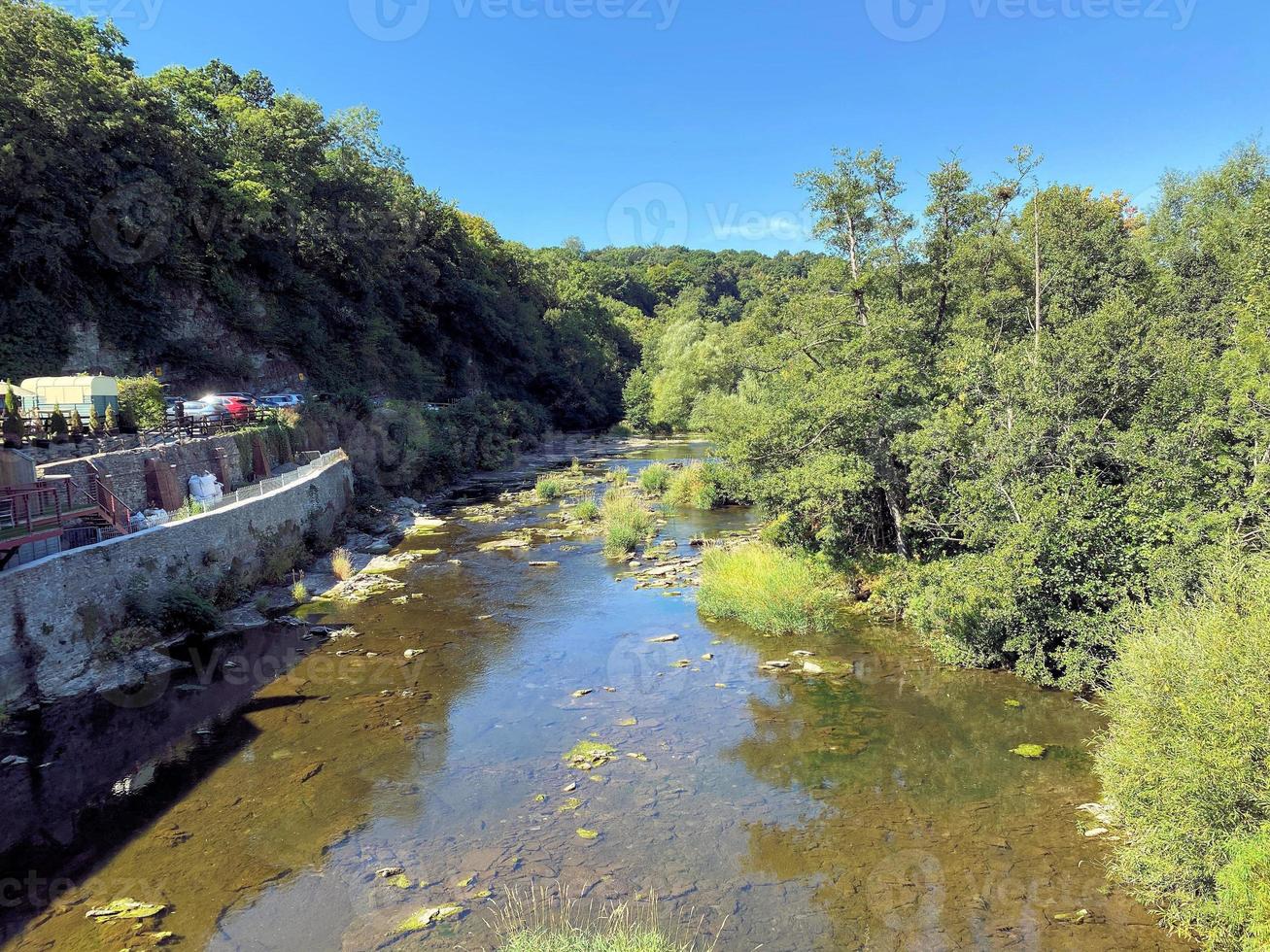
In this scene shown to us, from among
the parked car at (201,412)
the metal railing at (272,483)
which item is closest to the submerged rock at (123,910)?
the metal railing at (272,483)

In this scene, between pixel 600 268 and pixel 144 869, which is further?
pixel 600 268

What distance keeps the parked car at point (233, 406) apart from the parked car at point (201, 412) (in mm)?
193

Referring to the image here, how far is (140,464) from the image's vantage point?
21.3 m

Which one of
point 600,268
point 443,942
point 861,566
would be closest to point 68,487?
point 443,942

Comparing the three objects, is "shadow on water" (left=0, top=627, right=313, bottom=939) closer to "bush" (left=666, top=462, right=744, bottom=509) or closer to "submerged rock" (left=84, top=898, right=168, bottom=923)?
"submerged rock" (left=84, top=898, right=168, bottom=923)

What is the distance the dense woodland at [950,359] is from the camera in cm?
936

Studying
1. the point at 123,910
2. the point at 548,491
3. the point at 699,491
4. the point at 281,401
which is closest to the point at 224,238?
the point at 281,401

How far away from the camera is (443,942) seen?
28.5 ft

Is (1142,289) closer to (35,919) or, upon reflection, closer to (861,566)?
(861,566)

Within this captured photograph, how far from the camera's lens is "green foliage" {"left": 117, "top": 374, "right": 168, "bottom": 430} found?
24.1 metres

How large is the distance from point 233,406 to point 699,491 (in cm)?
2175

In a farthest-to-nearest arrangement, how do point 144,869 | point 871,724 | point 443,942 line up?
point 871,724
point 144,869
point 443,942

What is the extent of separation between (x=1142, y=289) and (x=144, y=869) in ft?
120

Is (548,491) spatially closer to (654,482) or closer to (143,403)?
(654,482)
